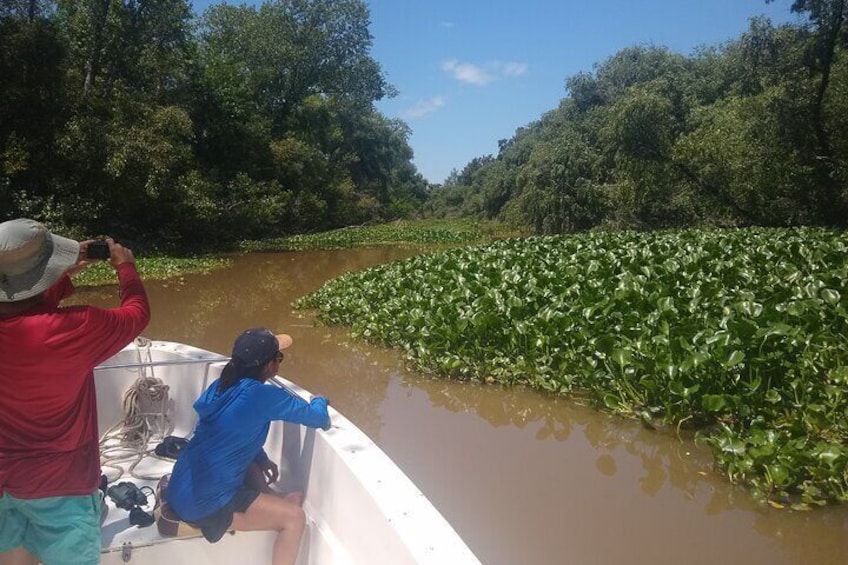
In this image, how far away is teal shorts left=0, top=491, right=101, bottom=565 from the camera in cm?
180

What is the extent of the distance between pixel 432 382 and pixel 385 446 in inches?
63.2

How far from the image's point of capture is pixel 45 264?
175 centimetres

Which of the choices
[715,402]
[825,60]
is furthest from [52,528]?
[825,60]

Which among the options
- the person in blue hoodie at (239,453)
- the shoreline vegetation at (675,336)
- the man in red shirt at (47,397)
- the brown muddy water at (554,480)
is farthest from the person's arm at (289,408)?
the shoreline vegetation at (675,336)

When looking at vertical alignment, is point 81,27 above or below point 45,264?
above

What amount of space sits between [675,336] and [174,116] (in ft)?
50.8

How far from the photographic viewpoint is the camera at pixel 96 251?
205cm

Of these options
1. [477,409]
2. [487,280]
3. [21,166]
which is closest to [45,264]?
[477,409]

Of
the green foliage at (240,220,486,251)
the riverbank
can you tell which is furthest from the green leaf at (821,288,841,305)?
the green foliage at (240,220,486,251)

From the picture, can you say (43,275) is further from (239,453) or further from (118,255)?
(239,453)

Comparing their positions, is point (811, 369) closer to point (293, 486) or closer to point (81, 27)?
point (293, 486)

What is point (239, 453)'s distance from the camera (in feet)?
7.65

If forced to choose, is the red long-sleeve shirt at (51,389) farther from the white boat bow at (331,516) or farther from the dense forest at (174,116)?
the dense forest at (174,116)

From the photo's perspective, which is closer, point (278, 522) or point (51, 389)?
point (51, 389)
